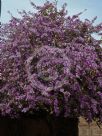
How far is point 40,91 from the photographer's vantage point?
12.2 metres

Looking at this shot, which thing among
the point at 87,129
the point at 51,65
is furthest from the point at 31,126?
the point at 87,129

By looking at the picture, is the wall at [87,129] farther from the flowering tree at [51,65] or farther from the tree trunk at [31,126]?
the flowering tree at [51,65]

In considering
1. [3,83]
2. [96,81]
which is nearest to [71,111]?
[96,81]

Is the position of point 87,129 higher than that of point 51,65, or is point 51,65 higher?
point 51,65

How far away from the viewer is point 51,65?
12219 millimetres

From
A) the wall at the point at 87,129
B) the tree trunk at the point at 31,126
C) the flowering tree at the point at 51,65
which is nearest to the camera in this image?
the flowering tree at the point at 51,65

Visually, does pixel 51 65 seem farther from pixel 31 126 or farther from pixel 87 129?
pixel 87 129

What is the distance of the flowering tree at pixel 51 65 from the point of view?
480 inches

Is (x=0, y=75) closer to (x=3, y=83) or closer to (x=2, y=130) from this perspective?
(x=3, y=83)

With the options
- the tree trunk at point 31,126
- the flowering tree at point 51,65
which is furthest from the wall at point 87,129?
the flowering tree at point 51,65

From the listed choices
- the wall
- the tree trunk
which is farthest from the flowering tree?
the wall

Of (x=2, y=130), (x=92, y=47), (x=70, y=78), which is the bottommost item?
(x=2, y=130)

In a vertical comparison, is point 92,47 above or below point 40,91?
above

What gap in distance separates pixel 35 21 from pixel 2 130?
3320 millimetres
